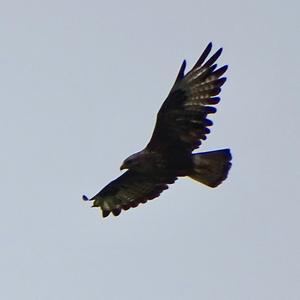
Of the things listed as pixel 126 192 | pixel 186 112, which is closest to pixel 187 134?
pixel 186 112

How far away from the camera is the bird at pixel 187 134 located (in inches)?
758

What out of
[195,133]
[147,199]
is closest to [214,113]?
[195,133]

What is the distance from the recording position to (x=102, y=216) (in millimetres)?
20953

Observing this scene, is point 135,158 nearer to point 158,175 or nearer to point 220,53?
point 158,175

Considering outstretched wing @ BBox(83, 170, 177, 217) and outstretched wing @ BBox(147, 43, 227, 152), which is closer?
outstretched wing @ BBox(147, 43, 227, 152)

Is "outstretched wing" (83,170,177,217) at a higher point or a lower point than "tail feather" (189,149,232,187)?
higher

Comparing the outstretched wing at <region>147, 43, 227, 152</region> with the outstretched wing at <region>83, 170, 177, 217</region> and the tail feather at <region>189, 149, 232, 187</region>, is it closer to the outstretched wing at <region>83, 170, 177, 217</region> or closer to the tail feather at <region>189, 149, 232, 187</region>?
the tail feather at <region>189, 149, 232, 187</region>

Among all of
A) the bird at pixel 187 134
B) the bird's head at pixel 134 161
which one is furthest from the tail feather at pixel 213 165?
the bird's head at pixel 134 161

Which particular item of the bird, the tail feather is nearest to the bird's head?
the bird

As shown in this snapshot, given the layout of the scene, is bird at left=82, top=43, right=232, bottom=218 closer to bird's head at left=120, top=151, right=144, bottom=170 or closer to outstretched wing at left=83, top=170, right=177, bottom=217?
bird's head at left=120, top=151, right=144, bottom=170

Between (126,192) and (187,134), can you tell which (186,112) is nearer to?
(187,134)

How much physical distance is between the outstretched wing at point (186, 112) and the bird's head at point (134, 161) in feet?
0.74

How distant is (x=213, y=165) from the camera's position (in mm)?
19562

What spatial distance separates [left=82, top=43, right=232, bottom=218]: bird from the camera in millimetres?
19266
